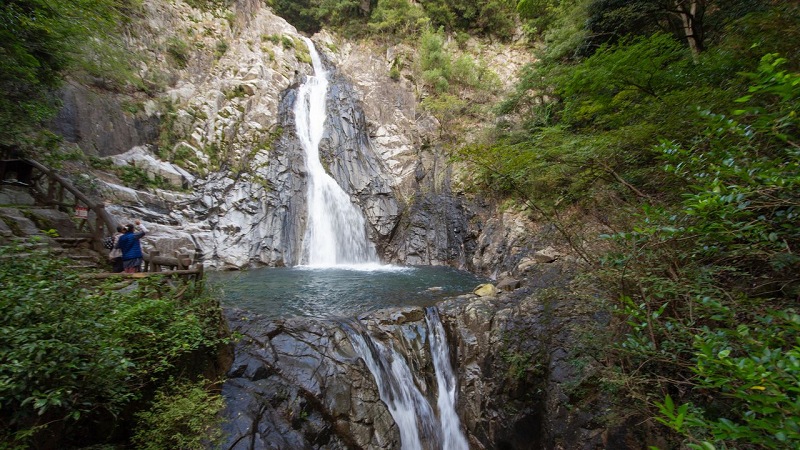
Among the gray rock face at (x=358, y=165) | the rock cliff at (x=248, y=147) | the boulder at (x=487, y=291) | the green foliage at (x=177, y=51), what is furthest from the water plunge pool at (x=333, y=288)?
the green foliage at (x=177, y=51)

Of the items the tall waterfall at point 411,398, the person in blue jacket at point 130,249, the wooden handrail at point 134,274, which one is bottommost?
the tall waterfall at point 411,398

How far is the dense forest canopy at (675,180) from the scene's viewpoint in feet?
6.24

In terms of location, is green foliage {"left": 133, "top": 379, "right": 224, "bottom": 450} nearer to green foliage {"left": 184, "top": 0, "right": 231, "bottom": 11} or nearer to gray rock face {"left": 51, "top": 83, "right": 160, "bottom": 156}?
gray rock face {"left": 51, "top": 83, "right": 160, "bottom": 156}

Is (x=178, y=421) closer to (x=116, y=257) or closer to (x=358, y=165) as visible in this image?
(x=116, y=257)

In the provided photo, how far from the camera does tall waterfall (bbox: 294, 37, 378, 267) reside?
1658cm

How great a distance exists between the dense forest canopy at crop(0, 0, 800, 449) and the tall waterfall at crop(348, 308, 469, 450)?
336 cm

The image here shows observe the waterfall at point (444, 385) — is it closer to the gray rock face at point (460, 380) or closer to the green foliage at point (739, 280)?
the gray rock face at point (460, 380)

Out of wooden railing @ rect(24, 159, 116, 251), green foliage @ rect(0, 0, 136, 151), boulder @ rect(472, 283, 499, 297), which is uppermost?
green foliage @ rect(0, 0, 136, 151)

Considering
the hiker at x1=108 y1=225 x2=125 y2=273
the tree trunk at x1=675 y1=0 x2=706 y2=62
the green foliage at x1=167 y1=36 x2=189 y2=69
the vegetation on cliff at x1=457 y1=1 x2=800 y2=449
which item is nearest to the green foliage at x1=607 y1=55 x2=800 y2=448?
the vegetation on cliff at x1=457 y1=1 x2=800 y2=449

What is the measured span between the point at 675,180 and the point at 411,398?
18.5 ft

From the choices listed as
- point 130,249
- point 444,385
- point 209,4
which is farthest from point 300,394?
point 209,4

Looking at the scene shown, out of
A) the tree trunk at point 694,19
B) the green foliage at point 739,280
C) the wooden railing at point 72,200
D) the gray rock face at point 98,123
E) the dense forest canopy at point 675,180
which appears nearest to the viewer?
the green foliage at point 739,280

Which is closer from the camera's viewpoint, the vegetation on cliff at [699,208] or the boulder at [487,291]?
→ the vegetation on cliff at [699,208]

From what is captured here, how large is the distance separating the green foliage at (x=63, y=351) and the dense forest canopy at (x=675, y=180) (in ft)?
0.41
